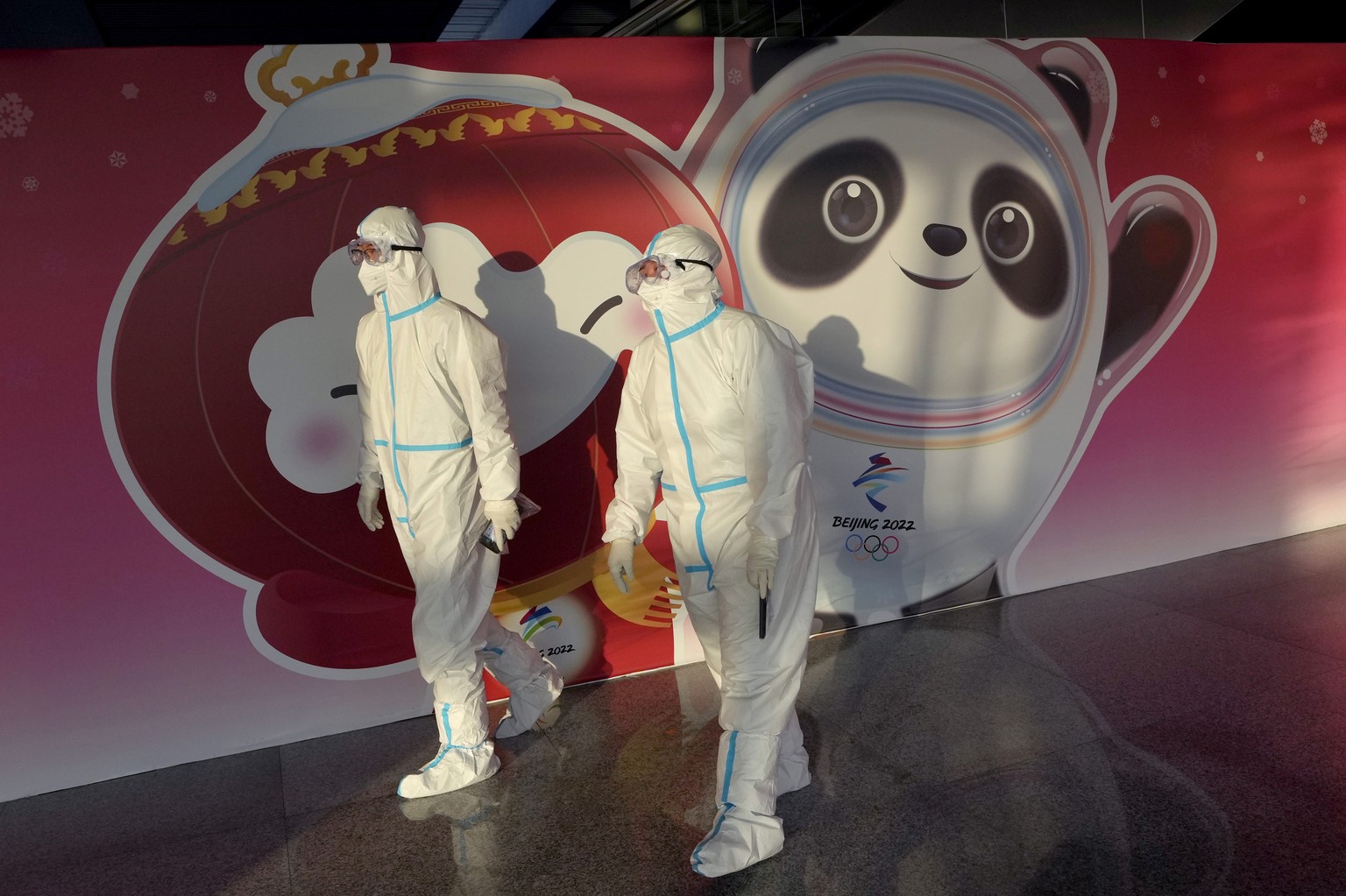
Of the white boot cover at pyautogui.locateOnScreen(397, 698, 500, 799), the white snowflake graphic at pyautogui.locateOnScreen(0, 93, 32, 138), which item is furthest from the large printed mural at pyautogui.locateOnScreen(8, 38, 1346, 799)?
the white boot cover at pyautogui.locateOnScreen(397, 698, 500, 799)

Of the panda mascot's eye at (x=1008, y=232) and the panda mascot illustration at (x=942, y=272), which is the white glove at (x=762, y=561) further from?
the panda mascot's eye at (x=1008, y=232)

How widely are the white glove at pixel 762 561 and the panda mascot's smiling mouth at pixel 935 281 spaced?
1.78 m

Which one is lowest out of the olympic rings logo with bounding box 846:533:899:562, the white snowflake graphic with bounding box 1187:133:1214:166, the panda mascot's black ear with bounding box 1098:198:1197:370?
the olympic rings logo with bounding box 846:533:899:562

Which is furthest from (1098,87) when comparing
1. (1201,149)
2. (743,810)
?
(743,810)

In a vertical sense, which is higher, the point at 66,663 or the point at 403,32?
the point at 403,32

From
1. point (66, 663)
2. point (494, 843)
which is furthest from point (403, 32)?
point (494, 843)

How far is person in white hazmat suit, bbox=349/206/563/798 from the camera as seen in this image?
8.57 feet

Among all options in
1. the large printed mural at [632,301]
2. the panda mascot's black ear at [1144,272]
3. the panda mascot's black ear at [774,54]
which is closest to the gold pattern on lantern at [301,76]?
the large printed mural at [632,301]

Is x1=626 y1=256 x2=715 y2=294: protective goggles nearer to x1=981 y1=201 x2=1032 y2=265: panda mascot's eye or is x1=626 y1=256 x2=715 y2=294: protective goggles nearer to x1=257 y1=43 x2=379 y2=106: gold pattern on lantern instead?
x1=257 y1=43 x2=379 y2=106: gold pattern on lantern

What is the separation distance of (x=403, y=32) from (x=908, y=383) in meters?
4.06

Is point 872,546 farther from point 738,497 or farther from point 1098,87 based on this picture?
point 1098,87

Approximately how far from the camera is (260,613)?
3152mm

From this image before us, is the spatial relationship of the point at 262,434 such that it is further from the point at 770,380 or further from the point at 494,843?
the point at 770,380

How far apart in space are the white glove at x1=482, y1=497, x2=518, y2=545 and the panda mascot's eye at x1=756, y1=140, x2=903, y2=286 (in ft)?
4.71
